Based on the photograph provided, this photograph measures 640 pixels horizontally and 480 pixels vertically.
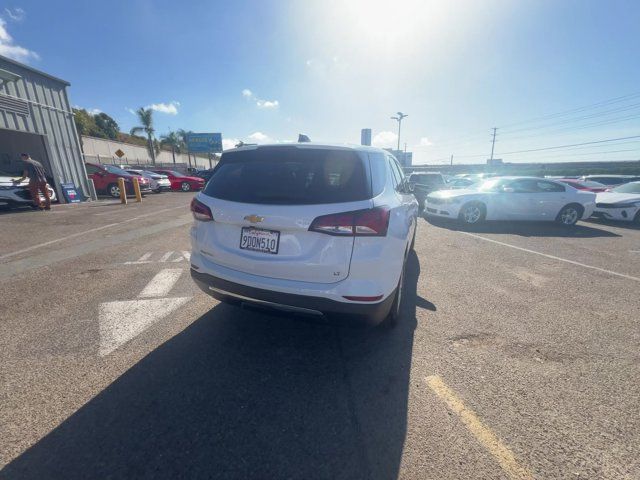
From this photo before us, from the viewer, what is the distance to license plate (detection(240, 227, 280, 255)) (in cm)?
222

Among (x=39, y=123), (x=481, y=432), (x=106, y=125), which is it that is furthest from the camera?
(x=106, y=125)

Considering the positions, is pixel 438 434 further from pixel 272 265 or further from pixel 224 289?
pixel 224 289

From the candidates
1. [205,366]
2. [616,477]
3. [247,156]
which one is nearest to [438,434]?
[616,477]

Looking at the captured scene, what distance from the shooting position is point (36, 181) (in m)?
10.2

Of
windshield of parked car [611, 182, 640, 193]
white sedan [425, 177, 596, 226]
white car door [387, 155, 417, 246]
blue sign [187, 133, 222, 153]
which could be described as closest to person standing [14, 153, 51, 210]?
white car door [387, 155, 417, 246]

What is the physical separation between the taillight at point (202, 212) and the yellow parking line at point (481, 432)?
223cm

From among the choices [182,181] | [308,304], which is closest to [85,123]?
[182,181]

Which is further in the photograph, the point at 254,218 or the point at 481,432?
the point at 254,218

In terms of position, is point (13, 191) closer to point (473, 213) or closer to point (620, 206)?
point (473, 213)

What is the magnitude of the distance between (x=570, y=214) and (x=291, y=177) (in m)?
10.2

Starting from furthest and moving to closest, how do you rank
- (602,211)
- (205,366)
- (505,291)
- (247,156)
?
(602,211) → (505,291) → (247,156) → (205,366)

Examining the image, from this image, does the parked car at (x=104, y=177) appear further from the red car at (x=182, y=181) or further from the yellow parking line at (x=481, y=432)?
the yellow parking line at (x=481, y=432)

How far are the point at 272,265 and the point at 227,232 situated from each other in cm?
52

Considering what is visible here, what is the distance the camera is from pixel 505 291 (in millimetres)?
3941
